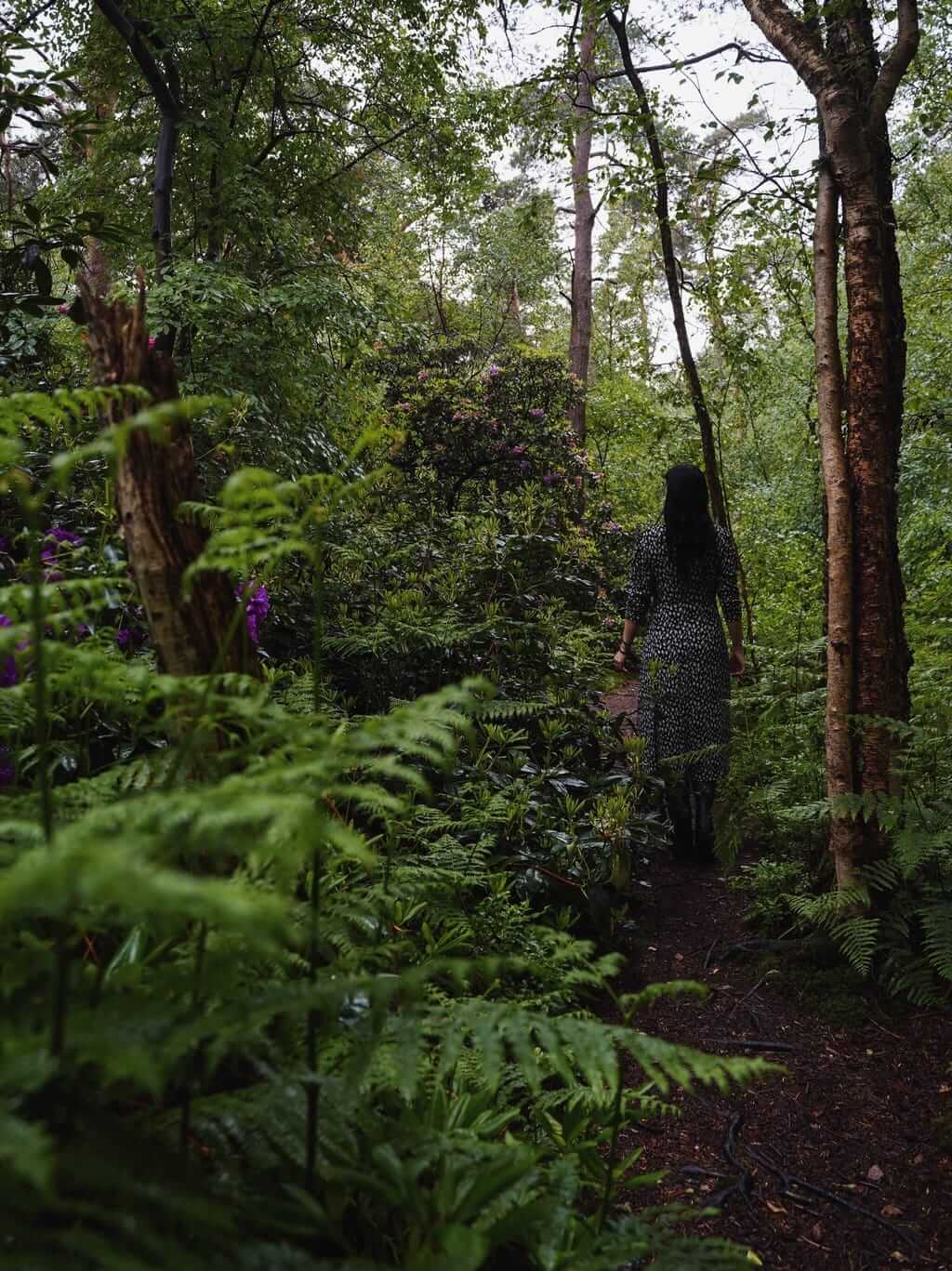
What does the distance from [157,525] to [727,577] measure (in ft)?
12.3

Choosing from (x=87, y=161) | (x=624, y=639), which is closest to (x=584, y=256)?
(x=87, y=161)

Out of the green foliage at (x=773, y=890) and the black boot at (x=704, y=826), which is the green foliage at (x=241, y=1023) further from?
the black boot at (x=704, y=826)

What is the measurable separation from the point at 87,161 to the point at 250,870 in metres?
8.82

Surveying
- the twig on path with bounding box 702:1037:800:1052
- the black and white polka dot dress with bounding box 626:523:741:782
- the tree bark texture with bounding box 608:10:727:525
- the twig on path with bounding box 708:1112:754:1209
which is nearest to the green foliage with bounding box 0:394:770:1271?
the twig on path with bounding box 708:1112:754:1209

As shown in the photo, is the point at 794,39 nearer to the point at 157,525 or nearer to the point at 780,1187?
the point at 157,525

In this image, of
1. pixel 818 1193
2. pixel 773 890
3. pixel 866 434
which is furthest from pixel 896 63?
pixel 818 1193

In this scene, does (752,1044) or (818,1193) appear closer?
(818,1193)

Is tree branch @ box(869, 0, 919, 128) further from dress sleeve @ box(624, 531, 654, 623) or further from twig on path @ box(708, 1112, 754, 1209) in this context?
twig on path @ box(708, 1112, 754, 1209)

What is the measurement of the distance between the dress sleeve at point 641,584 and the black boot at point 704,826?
3.29 ft

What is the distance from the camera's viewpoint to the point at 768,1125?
2.47m

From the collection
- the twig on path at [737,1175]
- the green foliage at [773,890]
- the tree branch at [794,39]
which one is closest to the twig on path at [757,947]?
the green foliage at [773,890]

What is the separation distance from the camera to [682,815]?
4.57m

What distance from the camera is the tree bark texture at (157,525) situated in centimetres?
136

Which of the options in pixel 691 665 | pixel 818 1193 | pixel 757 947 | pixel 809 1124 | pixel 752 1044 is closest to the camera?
pixel 818 1193
